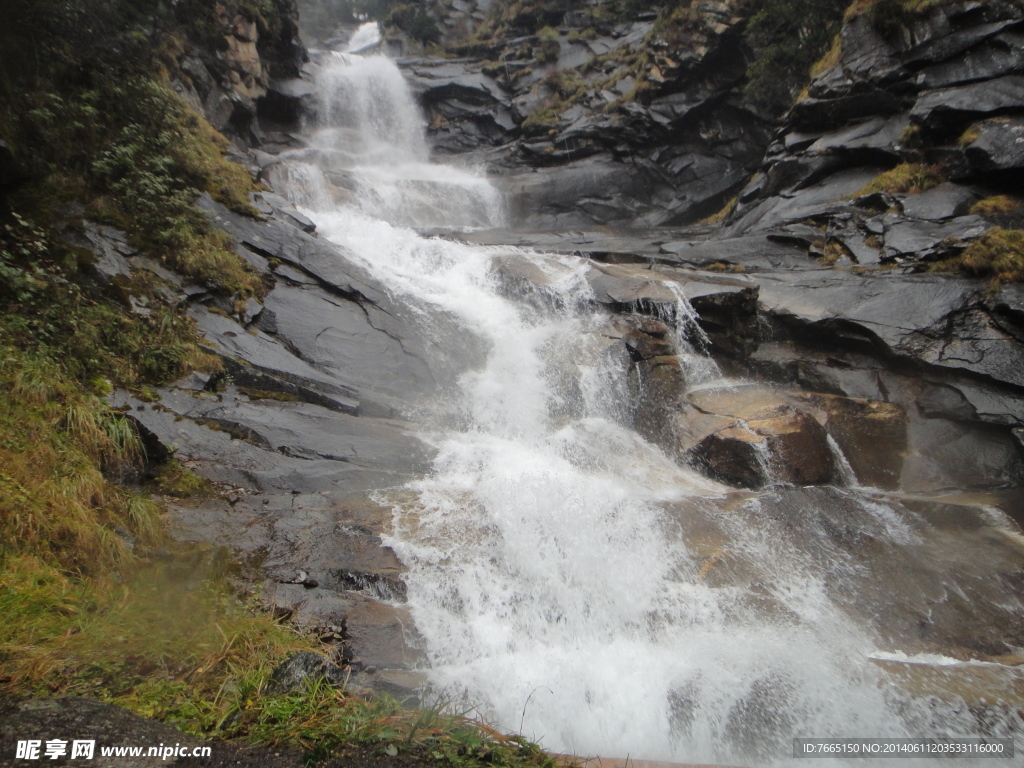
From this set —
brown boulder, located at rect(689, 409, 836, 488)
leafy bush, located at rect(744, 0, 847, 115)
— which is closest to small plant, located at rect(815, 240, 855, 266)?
brown boulder, located at rect(689, 409, 836, 488)

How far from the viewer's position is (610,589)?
5.71m

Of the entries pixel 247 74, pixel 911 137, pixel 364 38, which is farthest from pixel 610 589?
pixel 364 38

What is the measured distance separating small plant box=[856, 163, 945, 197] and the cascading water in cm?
583

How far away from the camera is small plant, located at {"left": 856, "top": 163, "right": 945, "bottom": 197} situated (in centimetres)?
1143

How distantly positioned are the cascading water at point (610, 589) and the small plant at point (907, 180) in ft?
19.1

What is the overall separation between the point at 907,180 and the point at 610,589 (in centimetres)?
1183

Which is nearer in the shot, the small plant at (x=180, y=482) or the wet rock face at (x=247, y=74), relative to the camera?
the small plant at (x=180, y=482)

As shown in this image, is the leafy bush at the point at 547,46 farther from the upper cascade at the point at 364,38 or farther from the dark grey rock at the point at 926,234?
the dark grey rock at the point at 926,234

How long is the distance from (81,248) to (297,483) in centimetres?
455

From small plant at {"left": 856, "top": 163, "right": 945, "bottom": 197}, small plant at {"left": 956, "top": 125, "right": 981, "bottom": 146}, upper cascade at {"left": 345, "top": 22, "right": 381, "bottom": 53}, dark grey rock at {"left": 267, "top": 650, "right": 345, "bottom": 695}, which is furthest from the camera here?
upper cascade at {"left": 345, "top": 22, "right": 381, "bottom": 53}

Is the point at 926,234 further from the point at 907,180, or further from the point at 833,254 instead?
the point at 907,180

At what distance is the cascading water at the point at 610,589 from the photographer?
4.47 m

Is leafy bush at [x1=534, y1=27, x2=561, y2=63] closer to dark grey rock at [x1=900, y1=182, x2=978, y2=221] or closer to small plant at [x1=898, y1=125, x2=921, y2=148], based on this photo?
small plant at [x1=898, y1=125, x2=921, y2=148]

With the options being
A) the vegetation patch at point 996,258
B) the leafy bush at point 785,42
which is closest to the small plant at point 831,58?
the leafy bush at point 785,42
